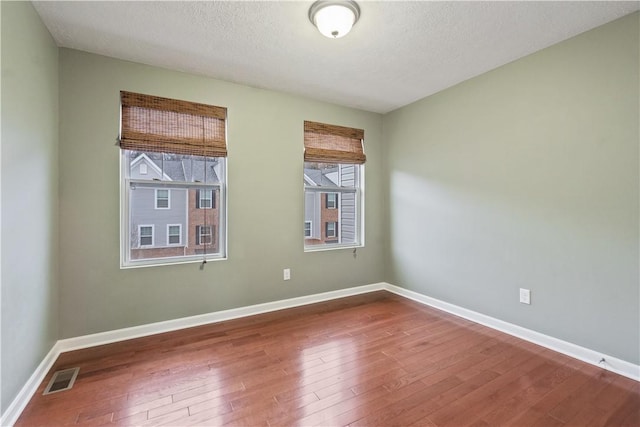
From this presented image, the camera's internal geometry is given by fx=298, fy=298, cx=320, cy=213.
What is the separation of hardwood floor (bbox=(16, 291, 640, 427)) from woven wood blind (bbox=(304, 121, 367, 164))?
1969mm

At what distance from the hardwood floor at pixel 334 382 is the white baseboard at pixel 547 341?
72mm

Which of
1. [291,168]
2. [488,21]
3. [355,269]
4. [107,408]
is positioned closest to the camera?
[107,408]

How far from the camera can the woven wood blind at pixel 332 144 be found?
3.58m

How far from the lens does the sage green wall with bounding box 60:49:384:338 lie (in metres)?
2.47

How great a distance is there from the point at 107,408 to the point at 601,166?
3628 mm

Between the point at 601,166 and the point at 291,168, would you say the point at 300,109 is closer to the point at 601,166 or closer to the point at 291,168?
the point at 291,168

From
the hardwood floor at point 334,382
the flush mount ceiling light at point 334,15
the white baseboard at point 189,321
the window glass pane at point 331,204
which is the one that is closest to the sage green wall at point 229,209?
the white baseboard at point 189,321

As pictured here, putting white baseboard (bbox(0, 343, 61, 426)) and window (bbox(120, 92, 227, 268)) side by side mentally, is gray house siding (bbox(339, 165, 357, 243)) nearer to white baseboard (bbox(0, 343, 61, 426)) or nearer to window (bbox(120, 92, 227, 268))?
window (bbox(120, 92, 227, 268))

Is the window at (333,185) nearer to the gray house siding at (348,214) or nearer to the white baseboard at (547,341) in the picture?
the gray house siding at (348,214)

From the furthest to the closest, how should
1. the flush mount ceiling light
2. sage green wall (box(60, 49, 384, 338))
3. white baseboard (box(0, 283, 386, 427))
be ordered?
sage green wall (box(60, 49, 384, 338))
the flush mount ceiling light
white baseboard (box(0, 283, 386, 427))

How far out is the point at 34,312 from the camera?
1.98 metres

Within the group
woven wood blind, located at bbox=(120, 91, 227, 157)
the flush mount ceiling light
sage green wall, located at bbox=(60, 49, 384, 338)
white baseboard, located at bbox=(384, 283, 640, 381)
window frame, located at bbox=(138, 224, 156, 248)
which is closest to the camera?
the flush mount ceiling light

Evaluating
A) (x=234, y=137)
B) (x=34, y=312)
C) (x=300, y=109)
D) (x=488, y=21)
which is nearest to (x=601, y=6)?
(x=488, y=21)

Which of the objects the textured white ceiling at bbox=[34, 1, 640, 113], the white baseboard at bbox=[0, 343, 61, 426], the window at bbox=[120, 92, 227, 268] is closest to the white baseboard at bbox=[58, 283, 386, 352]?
the white baseboard at bbox=[0, 343, 61, 426]
